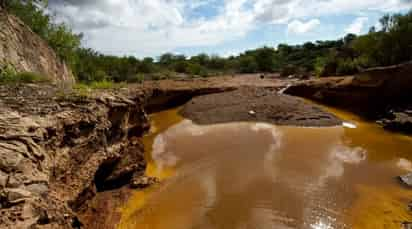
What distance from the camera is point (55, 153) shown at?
Answer: 4.08m

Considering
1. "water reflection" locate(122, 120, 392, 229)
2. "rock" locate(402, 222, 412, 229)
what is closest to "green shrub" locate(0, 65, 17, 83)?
"water reflection" locate(122, 120, 392, 229)

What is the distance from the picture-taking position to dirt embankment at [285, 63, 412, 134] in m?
11.7

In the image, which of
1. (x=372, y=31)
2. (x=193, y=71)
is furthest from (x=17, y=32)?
(x=193, y=71)

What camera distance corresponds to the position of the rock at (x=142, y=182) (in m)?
6.53

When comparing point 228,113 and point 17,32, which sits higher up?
point 17,32

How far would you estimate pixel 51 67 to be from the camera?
1034 cm

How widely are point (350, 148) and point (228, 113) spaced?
20.9 ft

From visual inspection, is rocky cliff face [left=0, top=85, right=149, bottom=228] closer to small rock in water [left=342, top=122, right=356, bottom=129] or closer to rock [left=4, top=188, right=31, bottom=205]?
rock [left=4, top=188, right=31, bottom=205]

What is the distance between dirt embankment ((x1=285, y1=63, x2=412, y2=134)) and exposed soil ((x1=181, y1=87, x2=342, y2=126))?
250 cm

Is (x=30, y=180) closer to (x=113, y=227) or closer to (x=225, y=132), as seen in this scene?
(x=113, y=227)

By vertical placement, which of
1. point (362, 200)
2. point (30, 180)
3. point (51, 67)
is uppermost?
point (51, 67)

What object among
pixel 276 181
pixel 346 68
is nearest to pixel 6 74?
pixel 276 181

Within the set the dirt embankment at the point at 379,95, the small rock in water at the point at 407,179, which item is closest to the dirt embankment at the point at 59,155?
the small rock in water at the point at 407,179

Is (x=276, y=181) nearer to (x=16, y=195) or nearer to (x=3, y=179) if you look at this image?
(x=16, y=195)
